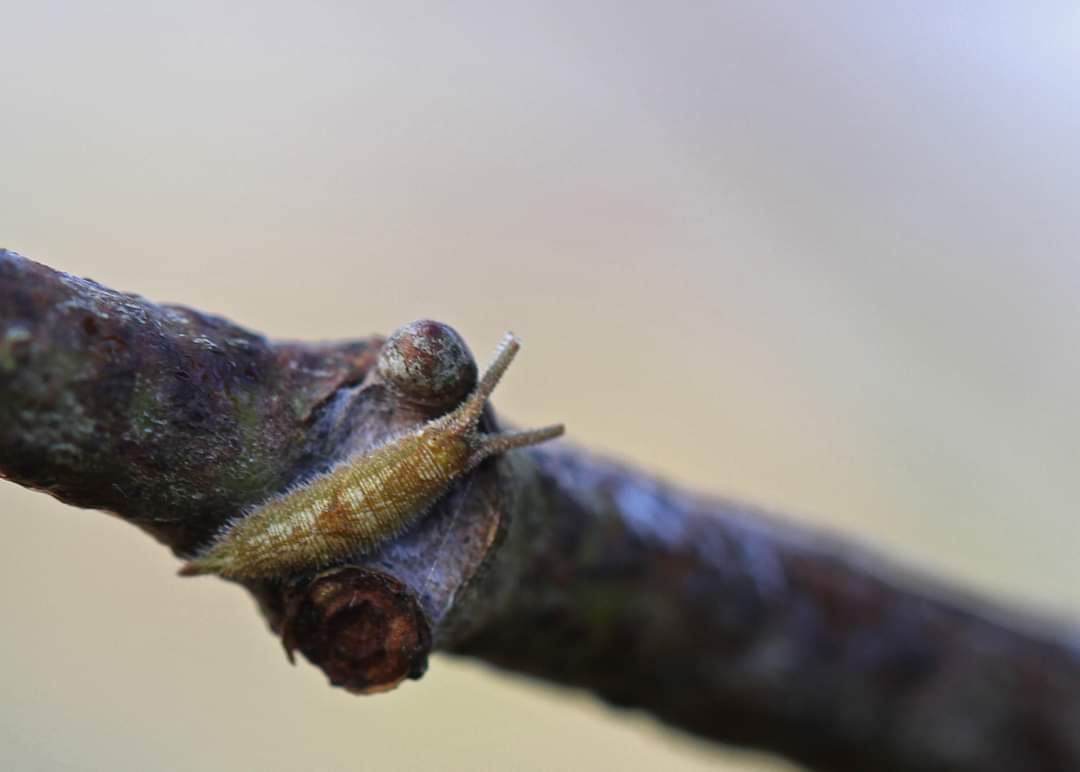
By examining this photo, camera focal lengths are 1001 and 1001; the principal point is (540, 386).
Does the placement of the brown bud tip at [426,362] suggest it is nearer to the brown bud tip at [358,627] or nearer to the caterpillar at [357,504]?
the caterpillar at [357,504]

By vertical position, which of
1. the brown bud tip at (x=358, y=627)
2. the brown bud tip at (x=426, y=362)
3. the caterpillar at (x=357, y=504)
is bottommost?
the brown bud tip at (x=358, y=627)

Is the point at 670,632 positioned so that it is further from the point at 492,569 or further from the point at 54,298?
the point at 54,298

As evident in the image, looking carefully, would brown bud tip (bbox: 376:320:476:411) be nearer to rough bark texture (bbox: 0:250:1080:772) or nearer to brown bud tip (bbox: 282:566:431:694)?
rough bark texture (bbox: 0:250:1080:772)

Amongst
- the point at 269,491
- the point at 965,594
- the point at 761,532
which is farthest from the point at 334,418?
the point at 965,594

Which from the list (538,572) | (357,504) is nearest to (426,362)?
(357,504)

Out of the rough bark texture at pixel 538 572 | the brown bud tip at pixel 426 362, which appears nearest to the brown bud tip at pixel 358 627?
the rough bark texture at pixel 538 572

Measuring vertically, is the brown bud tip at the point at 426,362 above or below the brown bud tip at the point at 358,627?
above

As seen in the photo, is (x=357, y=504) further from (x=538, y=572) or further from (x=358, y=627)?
(x=538, y=572)

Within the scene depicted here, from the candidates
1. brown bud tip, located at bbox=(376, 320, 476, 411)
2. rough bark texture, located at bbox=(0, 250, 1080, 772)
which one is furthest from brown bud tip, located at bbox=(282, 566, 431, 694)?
brown bud tip, located at bbox=(376, 320, 476, 411)
